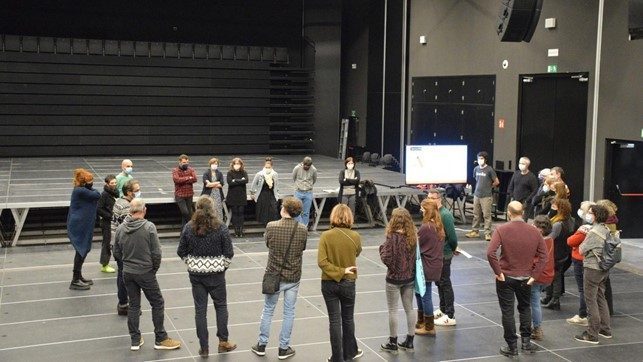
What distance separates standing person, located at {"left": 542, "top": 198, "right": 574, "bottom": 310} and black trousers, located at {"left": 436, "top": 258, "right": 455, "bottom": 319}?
4.48ft

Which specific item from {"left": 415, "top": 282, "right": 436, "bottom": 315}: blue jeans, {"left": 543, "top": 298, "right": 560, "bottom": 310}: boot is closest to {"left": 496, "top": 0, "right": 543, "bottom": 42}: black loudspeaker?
{"left": 543, "top": 298, "right": 560, "bottom": 310}: boot

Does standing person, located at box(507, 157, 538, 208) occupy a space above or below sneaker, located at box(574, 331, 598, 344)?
above

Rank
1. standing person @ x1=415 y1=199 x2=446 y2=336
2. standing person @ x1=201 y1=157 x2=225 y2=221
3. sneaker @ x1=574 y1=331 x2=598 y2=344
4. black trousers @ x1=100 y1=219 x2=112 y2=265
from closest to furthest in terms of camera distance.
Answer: standing person @ x1=415 y1=199 x2=446 y2=336, sneaker @ x1=574 y1=331 x2=598 y2=344, black trousers @ x1=100 y1=219 x2=112 y2=265, standing person @ x1=201 y1=157 x2=225 y2=221

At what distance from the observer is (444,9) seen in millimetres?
20875

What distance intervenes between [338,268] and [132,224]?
86.5 inches

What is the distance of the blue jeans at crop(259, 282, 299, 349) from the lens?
760 cm

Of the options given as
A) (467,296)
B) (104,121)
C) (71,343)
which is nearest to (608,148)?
(467,296)

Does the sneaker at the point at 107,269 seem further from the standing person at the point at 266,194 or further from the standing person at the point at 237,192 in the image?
the standing person at the point at 266,194

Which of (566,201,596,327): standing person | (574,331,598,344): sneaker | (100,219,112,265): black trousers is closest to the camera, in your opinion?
(574,331,598,344): sneaker

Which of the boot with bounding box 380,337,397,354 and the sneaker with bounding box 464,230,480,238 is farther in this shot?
the sneaker with bounding box 464,230,480,238

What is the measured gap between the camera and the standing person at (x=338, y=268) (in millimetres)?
7184

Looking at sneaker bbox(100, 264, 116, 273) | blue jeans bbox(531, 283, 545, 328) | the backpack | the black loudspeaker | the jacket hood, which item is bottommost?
sneaker bbox(100, 264, 116, 273)

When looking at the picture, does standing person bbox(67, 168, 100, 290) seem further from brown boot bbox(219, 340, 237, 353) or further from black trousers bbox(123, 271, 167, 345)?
brown boot bbox(219, 340, 237, 353)

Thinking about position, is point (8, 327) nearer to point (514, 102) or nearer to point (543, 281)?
point (543, 281)
